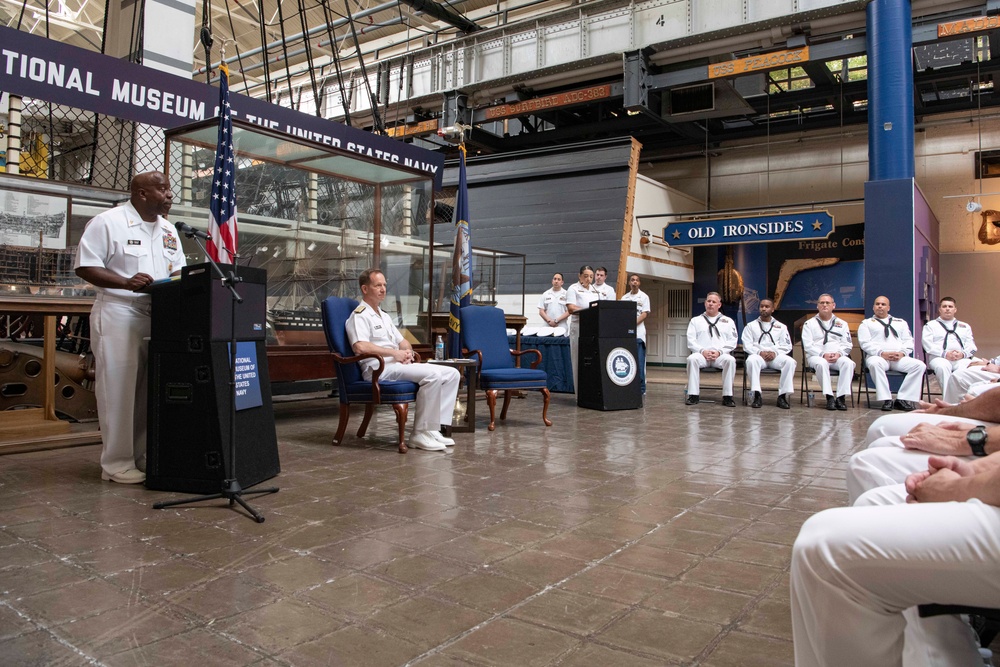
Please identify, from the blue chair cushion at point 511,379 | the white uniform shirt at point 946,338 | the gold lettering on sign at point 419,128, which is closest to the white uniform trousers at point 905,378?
the white uniform shirt at point 946,338

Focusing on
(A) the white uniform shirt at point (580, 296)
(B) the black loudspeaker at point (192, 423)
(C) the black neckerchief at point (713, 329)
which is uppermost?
(A) the white uniform shirt at point (580, 296)

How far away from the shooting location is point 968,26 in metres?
9.91

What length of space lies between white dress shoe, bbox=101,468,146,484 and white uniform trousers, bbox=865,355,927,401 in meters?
7.84

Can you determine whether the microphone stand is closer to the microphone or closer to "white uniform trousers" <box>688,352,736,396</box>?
the microphone

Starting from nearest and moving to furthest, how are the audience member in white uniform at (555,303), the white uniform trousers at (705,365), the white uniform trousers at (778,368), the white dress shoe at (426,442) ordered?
the white dress shoe at (426,442), the white uniform trousers at (778,368), the white uniform trousers at (705,365), the audience member in white uniform at (555,303)

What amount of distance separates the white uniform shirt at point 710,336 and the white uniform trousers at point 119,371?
276 inches

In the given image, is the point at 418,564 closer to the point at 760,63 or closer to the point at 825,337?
the point at 825,337

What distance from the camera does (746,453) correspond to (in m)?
5.25

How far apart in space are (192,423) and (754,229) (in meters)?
10.4

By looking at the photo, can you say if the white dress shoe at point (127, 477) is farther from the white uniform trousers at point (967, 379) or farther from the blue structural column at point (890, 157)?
the blue structural column at point (890, 157)

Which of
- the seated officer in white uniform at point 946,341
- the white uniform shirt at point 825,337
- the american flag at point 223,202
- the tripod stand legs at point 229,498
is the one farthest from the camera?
the white uniform shirt at point 825,337

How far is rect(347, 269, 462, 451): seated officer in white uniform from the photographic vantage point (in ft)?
17.1

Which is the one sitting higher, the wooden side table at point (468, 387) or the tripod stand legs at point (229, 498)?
the wooden side table at point (468, 387)

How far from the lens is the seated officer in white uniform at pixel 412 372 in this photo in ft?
17.1
